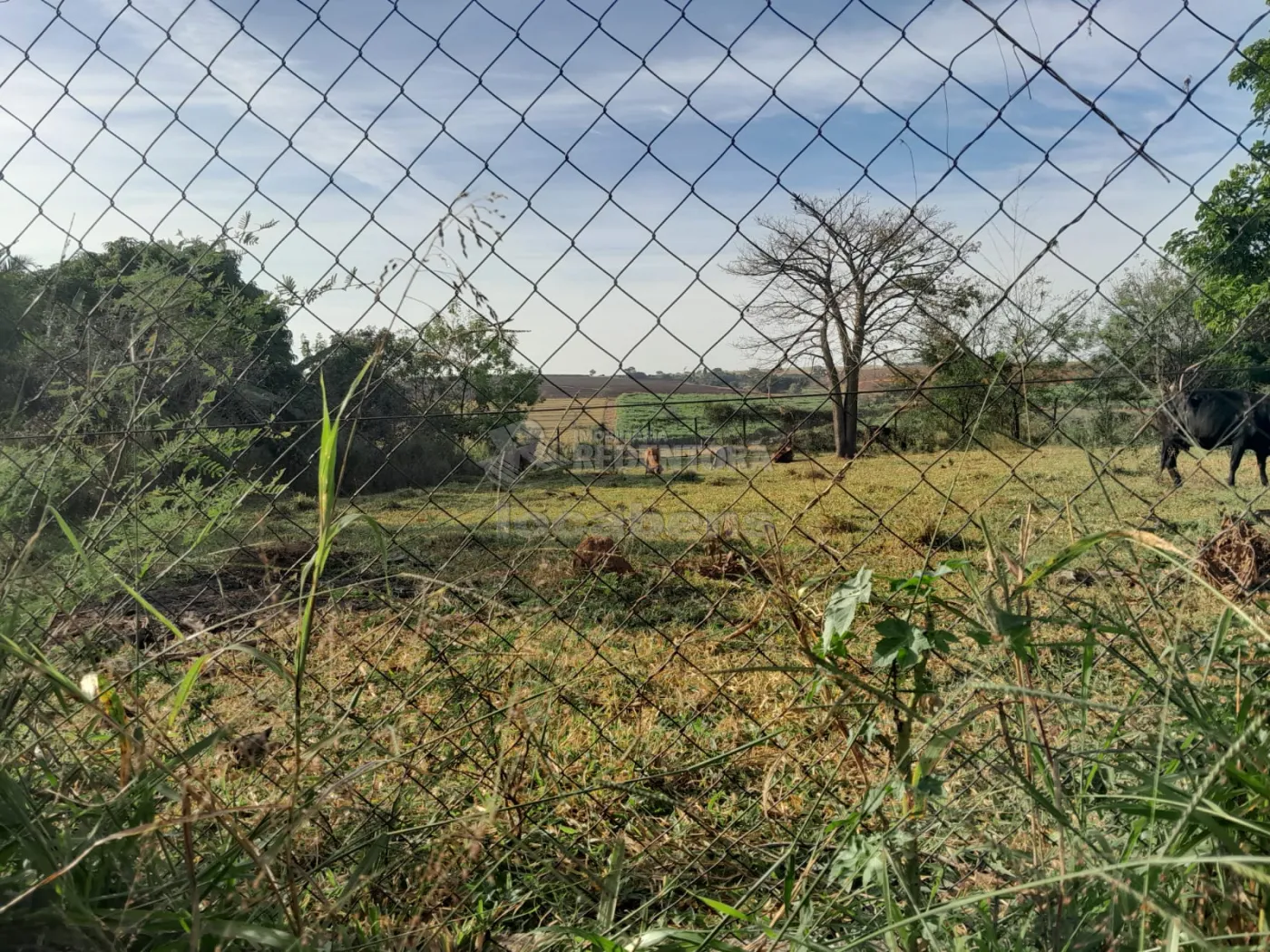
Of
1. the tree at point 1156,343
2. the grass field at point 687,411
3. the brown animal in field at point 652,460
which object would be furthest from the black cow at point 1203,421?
the brown animal in field at point 652,460

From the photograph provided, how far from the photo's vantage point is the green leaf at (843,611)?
1.16 meters

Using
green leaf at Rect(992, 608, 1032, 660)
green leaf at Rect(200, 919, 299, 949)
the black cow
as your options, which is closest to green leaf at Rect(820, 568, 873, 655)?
green leaf at Rect(992, 608, 1032, 660)

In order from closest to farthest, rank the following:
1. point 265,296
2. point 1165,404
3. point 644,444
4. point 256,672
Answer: point 1165,404
point 265,296
point 644,444
point 256,672

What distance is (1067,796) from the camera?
1.18m

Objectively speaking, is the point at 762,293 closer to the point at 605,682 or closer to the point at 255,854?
the point at 255,854

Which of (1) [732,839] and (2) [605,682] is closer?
(1) [732,839]

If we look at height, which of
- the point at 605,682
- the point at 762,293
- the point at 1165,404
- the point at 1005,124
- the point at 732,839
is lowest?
the point at 605,682

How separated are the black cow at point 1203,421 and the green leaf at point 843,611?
1.59ft

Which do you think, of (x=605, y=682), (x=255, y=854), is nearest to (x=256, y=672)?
(x=605, y=682)

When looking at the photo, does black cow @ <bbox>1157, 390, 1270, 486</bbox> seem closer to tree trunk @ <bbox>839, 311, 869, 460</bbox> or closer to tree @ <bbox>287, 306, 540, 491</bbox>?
tree trunk @ <bbox>839, 311, 869, 460</bbox>

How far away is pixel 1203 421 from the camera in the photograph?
17.6ft

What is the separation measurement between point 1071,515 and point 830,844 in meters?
0.67

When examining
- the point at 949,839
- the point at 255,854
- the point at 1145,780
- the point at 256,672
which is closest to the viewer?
the point at 255,854

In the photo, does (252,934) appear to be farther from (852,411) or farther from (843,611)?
(852,411)
